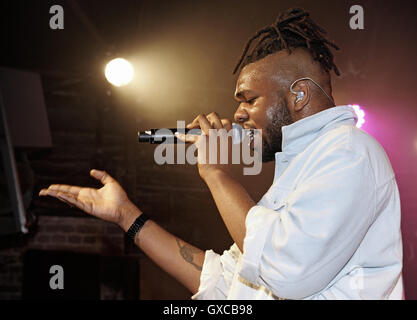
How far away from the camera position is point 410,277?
3.12m

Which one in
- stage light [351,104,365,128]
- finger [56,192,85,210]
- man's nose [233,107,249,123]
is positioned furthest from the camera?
stage light [351,104,365,128]

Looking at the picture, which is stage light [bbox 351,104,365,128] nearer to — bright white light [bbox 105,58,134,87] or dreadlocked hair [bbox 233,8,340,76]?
dreadlocked hair [bbox 233,8,340,76]

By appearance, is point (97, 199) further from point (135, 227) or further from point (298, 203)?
point (298, 203)

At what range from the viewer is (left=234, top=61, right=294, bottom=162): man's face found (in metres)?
1.28

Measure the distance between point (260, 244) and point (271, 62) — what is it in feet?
2.40

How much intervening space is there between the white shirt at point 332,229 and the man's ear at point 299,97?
17cm

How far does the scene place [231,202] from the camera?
3.44 ft

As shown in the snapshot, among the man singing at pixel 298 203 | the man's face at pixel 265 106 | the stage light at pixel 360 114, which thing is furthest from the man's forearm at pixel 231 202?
the stage light at pixel 360 114

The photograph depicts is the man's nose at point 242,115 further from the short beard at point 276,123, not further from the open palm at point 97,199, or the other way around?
the open palm at point 97,199

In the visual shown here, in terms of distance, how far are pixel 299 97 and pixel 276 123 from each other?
116 millimetres

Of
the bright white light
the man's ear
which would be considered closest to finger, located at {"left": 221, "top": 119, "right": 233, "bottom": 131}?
the man's ear

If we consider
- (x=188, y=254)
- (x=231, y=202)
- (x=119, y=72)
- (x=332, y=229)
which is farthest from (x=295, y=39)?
(x=119, y=72)

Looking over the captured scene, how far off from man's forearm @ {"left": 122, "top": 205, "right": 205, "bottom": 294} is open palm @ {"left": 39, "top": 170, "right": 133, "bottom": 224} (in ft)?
0.24

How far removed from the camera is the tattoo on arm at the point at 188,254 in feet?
4.92
